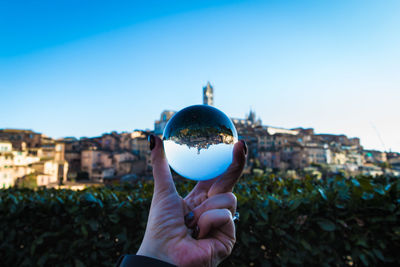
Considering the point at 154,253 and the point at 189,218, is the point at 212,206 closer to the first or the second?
the point at 189,218

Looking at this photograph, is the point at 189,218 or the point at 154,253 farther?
the point at 189,218

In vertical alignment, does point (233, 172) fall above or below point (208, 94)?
below

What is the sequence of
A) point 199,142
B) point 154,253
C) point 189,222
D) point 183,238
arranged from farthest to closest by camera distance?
point 199,142, point 189,222, point 183,238, point 154,253

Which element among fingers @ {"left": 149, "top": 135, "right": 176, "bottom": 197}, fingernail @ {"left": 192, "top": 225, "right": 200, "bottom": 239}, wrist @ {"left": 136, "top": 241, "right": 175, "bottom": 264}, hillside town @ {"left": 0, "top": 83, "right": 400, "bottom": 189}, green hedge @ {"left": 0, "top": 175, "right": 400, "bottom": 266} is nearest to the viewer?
wrist @ {"left": 136, "top": 241, "right": 175, "bottom": 264}

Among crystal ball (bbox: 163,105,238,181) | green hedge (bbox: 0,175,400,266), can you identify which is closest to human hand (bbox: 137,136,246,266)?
crystal ball (bbox: 163,105,238,181)

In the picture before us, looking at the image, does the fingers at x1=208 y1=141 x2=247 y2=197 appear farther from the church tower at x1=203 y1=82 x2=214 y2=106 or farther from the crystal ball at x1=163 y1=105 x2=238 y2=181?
the church tower at x1=203 y1=82 x2=214 y2=106

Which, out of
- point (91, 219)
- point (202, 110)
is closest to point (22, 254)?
point (91, 219)

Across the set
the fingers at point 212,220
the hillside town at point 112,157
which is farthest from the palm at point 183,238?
the hillside town at point 112,157

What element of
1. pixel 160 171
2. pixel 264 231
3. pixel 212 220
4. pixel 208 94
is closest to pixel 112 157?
pixel 264 231
